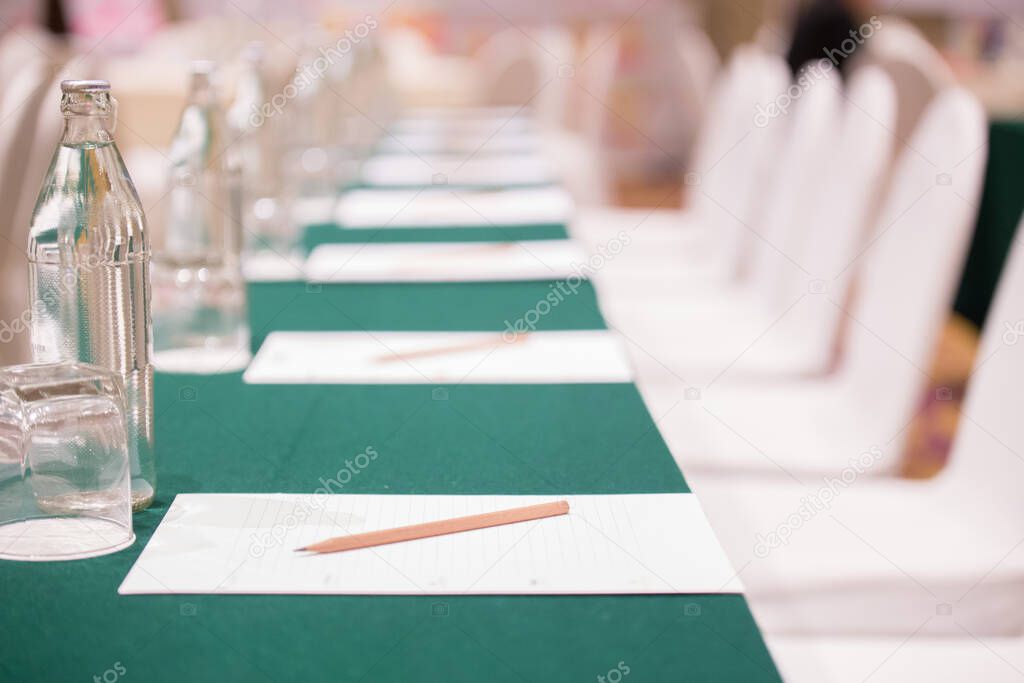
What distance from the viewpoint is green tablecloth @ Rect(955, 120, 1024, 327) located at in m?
3.64

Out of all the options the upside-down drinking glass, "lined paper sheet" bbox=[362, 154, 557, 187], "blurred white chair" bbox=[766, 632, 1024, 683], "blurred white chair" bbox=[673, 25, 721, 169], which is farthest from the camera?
"blurred white chair" bbox=[673, 25, 721, 169]

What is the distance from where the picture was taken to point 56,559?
812 mm

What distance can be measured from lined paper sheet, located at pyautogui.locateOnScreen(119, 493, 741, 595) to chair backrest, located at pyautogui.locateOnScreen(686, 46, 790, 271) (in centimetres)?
199

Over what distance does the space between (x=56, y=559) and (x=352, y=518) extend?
20 centimetres

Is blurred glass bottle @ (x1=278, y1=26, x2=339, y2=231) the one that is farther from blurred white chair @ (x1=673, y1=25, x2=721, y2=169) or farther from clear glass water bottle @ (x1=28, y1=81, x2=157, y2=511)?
blurred white chair @ (x1=673, y1=25, x2=721, y2=169)

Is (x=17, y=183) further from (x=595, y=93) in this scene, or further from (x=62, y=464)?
(x=595, y=93)

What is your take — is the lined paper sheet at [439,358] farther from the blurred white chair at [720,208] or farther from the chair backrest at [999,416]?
the blurred white chair at [720,208]

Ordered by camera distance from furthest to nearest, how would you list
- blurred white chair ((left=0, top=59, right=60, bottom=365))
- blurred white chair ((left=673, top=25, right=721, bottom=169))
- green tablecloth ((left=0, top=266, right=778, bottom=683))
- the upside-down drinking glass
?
1. blurred white chair ((left=673, top=25, right=721, bottom=169))
2. blurred white chair ((left=0, top=59, right=60, bottom=365))
3. the upside-down drinking glass
4. green tablecloth ((left=0, top=266, right=778, bottom=683))

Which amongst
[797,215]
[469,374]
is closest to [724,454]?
[469,374]

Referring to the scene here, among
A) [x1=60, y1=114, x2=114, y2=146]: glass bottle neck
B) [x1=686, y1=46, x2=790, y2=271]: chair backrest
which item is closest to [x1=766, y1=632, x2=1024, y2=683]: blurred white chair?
[x1=60, y1=114, x2=114, y2=146]: glass bottle neck

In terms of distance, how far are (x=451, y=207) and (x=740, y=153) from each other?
2.80ft

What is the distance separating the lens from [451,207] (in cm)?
242

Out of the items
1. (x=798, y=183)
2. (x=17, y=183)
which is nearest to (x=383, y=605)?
(x=17, y=183)

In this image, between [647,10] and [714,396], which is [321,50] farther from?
[647,10]
